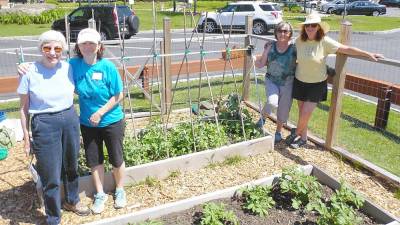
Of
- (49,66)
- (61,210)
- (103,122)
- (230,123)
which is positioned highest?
(49,66)

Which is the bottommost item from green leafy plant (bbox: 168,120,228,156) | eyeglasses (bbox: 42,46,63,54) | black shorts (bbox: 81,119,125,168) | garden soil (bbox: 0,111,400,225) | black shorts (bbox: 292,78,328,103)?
garden soil (bbox: 0,111,400,225)

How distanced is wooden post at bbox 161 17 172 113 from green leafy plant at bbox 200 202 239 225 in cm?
295

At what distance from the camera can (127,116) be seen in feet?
21.1

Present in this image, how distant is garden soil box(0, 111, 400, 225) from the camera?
3.96 m

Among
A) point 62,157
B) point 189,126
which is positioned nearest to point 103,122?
point 62,157

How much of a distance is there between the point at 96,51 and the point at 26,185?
1882mm

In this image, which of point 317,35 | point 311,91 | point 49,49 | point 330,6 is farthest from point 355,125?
point 330,6

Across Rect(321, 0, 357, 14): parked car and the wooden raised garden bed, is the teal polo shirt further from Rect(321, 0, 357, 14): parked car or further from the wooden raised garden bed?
Rect(321, 0, 357, 14): parked car

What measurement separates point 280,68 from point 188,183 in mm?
1843

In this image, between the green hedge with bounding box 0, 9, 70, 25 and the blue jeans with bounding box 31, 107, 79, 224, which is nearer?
the blue jeans with bounding box 31, 107, 79, 224

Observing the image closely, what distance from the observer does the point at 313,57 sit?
4.80 m

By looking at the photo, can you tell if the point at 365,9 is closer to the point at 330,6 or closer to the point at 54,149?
the point at 330,6

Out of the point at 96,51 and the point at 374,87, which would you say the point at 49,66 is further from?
the point at 374,87

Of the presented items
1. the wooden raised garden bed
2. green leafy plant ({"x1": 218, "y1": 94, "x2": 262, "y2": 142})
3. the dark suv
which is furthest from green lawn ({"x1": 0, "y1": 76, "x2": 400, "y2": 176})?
the dark suv
